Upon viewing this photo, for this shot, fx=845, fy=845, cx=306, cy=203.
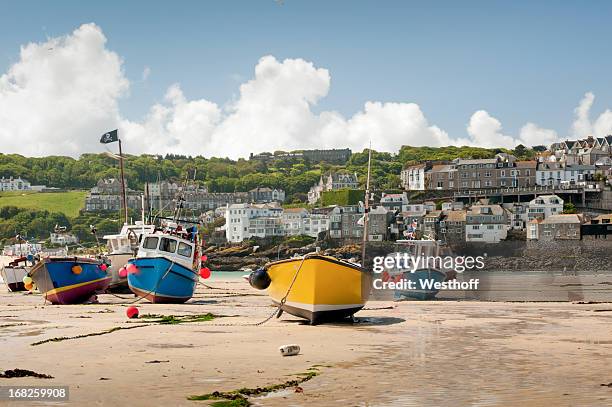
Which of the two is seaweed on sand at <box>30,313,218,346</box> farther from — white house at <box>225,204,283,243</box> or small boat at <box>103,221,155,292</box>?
white house at <box>225,204,283,243</box>

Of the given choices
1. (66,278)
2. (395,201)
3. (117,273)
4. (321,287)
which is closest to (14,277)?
(117,273)

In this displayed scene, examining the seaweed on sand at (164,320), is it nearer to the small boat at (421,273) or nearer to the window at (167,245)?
the window at (167,245)

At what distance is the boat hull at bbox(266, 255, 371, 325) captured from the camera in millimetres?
A: 19453

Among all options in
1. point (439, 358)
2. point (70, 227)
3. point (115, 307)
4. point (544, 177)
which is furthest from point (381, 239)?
point (439, 358)

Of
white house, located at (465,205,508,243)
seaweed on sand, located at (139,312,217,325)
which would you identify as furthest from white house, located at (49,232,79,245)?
seaweed on sand, located at (139,312,217,325)

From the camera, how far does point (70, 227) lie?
181 metres

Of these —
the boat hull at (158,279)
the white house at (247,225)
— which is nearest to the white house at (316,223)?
the white house at (247,225)

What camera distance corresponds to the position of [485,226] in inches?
5256

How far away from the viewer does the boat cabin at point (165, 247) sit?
28.4 m

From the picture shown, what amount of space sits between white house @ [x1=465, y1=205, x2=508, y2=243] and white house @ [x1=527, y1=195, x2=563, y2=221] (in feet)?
22.9

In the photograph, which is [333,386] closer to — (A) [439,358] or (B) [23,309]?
(A) [439,358]

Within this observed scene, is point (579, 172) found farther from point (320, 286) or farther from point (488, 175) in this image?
point (320, 286)

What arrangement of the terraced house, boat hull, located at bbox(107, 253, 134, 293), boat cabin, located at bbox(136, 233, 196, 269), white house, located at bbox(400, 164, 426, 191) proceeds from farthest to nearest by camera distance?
1. white house, located at bbox(400, 164, 426, 191)
2. the terraced house
3. boat hull, located at bbox(107, 253, 134, 293)
4. boat cabin, located at bbox(136, 233, 196, 269)

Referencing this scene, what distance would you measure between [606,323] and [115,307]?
50.2 ft
